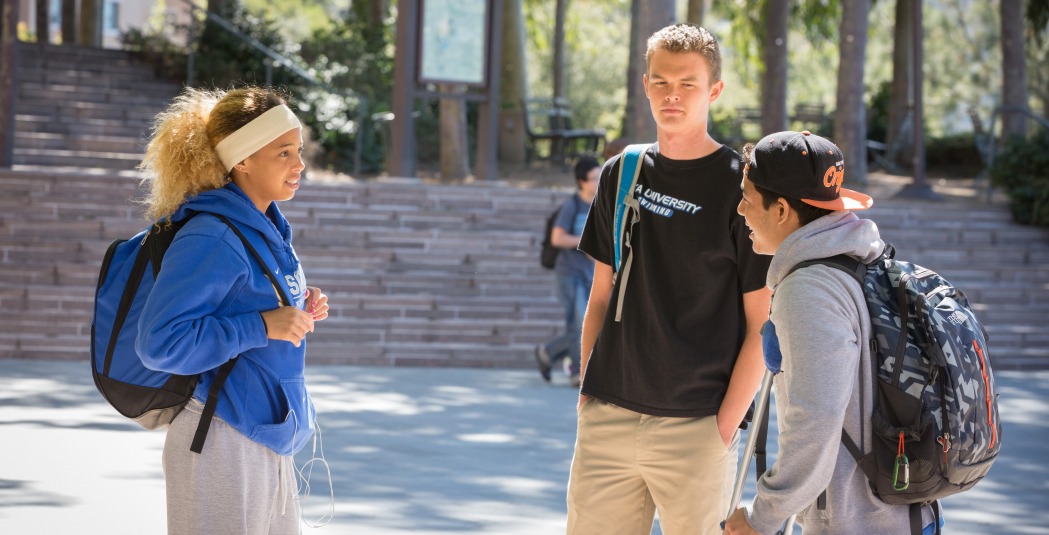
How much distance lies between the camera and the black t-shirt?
3350 millimetres

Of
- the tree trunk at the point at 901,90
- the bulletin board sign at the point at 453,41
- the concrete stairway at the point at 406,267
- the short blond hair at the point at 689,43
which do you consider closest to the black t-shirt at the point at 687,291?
the short blond hair at the point at 689,43

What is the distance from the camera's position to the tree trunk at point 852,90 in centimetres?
1841

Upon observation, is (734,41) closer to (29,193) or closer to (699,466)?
(29,193)

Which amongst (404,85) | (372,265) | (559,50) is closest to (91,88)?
(404,85)

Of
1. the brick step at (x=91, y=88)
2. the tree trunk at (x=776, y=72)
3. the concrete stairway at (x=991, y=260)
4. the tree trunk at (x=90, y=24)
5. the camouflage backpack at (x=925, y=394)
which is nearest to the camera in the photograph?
the camouflage backpack at (x=925, y=394)

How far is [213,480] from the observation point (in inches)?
118

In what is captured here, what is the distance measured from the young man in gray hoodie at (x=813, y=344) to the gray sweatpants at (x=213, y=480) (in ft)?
3.97

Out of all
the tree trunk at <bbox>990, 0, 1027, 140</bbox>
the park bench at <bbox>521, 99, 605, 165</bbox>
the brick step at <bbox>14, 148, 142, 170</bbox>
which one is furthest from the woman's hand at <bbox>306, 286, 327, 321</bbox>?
the tree trunk at <bbox>990, 0, 1027, 140</bbox>

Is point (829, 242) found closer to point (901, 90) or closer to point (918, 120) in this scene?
point (918, 120)

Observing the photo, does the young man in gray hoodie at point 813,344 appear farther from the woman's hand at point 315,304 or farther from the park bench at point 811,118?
the park bench at point 811,118

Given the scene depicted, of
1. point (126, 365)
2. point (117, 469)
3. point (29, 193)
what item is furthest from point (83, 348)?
point (126, 365)

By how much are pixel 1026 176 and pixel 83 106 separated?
12.7 m

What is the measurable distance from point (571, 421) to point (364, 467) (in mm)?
2032

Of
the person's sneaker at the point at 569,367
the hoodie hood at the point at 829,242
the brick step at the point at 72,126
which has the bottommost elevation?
the person's sneaker at the point at 569,367
